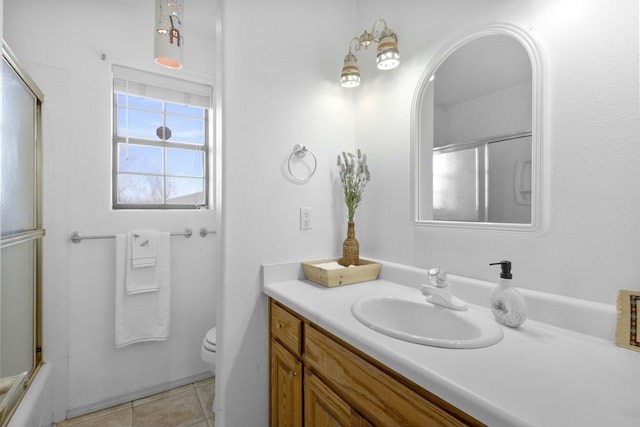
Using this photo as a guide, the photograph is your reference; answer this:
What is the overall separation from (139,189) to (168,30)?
1077mm

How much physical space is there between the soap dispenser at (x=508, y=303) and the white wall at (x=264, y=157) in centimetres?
86

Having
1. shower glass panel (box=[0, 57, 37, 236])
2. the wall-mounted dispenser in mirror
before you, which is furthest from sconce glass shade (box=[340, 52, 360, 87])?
Answer: shower glass panel (box=[0, 57, 37, 236])

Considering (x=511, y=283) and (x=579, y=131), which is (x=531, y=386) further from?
(x=579, y=131)

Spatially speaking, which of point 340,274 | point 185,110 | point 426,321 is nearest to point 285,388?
point 340,274

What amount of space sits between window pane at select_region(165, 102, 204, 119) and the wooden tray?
5.04 feet

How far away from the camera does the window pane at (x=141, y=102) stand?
6.60ft

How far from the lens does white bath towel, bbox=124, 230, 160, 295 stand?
1.89 meters

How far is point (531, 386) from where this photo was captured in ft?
1.93

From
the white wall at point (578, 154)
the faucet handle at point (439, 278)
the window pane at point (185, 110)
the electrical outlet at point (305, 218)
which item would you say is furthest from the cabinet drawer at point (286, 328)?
the window pane at point (185, 110)

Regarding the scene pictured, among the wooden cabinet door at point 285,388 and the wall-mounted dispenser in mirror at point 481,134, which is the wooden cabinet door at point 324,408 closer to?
the wooden cabinet door at point 285,388

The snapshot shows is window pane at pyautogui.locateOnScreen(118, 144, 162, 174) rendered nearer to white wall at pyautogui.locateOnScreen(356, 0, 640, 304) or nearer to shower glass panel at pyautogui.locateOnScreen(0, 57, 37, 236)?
shower glass panel at pyautogui.locateOnScreen(0, 57, 37, 236)

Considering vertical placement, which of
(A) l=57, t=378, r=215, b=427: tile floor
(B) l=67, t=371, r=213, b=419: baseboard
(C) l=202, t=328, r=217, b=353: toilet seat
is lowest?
(A) l=57, t=378, r=215, b=427: tile floor

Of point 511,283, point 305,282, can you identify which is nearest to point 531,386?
point 511,283

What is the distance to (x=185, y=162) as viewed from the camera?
2.25 metres
